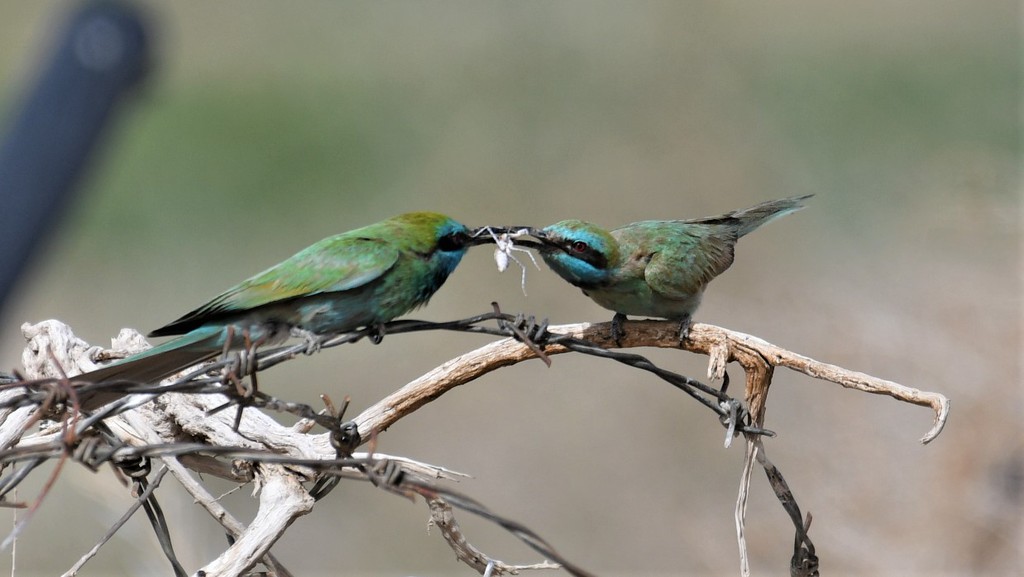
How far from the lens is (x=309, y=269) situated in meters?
3.01

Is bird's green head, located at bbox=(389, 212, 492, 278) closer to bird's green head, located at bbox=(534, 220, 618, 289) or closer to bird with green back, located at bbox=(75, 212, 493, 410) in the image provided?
bird with green back, located at bbox=(75, 212, 493, 410)

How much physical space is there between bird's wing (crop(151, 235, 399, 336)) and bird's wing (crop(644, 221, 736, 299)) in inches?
39.4

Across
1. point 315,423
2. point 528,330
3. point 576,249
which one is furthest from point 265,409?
point 576,249

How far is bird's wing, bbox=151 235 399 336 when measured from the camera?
2.95 m

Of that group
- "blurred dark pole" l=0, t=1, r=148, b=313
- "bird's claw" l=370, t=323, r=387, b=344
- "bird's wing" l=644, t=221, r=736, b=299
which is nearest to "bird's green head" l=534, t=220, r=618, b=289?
"bird's wing" l=644, t=221, r=736, b=299

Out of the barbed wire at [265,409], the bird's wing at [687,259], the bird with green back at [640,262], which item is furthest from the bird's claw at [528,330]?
the bird's wing at [687,259]

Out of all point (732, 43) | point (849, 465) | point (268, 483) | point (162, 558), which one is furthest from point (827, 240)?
point (268, 483)

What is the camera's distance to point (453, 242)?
3.18 m

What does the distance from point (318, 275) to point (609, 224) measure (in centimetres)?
598

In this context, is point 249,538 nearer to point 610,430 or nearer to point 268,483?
point 268,483

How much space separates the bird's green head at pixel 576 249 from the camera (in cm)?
347

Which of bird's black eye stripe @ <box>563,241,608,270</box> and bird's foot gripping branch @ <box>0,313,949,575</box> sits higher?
bird's black eye stripe @ <box>563,241,608,270</box>

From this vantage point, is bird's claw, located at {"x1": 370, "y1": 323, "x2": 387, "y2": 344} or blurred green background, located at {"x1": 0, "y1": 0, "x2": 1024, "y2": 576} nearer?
bird's claw, located at {"x1": 370, "y1": 323, "x2": 387, "y2": 344}

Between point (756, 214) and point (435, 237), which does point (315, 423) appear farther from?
point (756, 214)
